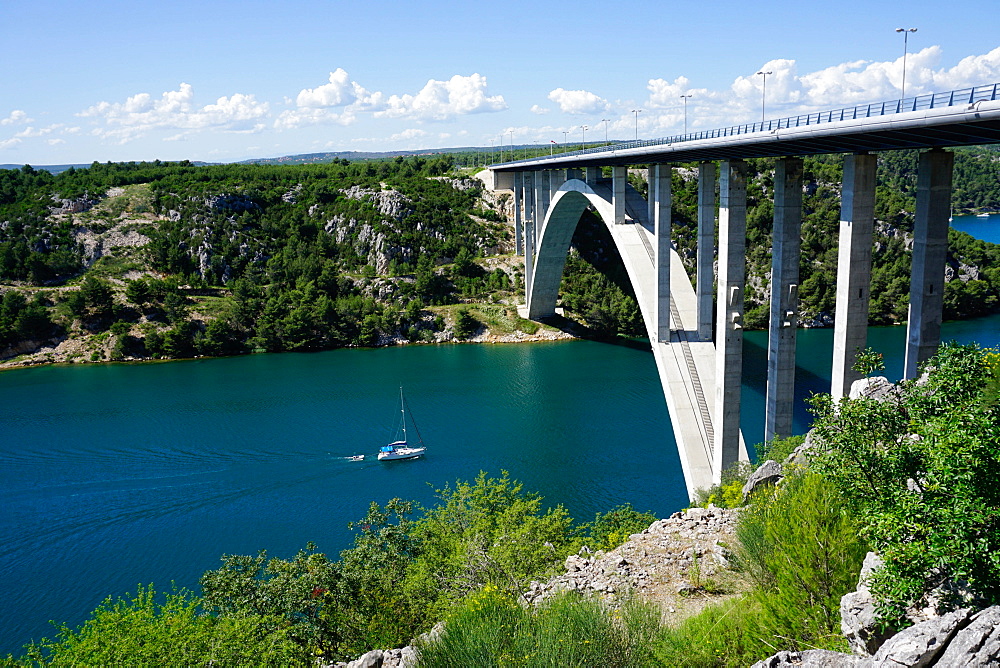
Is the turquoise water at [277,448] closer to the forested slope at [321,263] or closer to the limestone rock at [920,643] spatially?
the forested slope at [321,263]

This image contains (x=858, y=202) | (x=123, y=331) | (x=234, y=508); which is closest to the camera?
(x=858, y=202)

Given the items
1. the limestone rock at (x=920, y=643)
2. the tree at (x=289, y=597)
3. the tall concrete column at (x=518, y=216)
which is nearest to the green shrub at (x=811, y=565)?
the limestone rock at (x=920, y=643)

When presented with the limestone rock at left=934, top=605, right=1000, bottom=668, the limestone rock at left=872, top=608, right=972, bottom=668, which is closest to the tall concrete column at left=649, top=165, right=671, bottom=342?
the limestone rock at left=872, top=608, right=972, bottom=668

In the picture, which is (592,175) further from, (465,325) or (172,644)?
(172,644)

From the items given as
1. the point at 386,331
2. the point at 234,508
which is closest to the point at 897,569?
the point at 234,508

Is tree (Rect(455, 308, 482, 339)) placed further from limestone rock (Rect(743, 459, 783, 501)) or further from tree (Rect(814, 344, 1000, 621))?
tree (Rect(814, 344, 1000, 621))

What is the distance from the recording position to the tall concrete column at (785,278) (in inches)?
728

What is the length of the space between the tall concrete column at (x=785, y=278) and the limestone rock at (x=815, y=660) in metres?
12.2

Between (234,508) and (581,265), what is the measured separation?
122 ft

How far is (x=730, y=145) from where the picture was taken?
63.7 feet

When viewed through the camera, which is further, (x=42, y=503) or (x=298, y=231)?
(x=298, y=231)

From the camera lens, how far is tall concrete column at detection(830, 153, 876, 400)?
15203 mm

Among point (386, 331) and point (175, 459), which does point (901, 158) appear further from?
point (175, 459)

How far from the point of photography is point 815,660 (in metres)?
6.94
